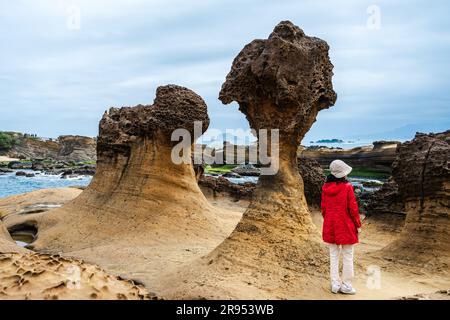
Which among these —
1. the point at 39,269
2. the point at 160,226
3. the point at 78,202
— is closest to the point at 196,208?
the point at 160,226

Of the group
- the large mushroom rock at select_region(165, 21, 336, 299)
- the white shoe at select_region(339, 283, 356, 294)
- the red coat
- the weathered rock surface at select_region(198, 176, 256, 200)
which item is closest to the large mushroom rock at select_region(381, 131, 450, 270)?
the large mushroom rock at select_region(165, 21, 336, 299)

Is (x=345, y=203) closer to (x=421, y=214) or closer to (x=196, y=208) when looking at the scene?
(x=421, y=214)

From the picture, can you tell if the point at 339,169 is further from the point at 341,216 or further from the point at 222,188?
the point at 222,188

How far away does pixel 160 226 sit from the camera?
6.89m

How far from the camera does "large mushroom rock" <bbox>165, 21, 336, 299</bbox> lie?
4.30 metres

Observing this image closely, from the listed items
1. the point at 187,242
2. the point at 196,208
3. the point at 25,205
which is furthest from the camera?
the point at 25,205

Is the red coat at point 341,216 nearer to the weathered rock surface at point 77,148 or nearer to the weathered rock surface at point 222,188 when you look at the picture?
the weathered rock surface at point 222,188

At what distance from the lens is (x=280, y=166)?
189 inches

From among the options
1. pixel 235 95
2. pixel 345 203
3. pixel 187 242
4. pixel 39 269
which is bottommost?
pixel 187 242

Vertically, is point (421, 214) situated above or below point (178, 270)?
above

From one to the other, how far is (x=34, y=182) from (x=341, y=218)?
22140 mm

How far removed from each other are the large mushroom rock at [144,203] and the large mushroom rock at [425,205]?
2.47 metres

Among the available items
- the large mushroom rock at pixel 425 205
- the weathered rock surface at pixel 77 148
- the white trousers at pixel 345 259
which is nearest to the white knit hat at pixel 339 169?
the white trousers at pixel 345 259
